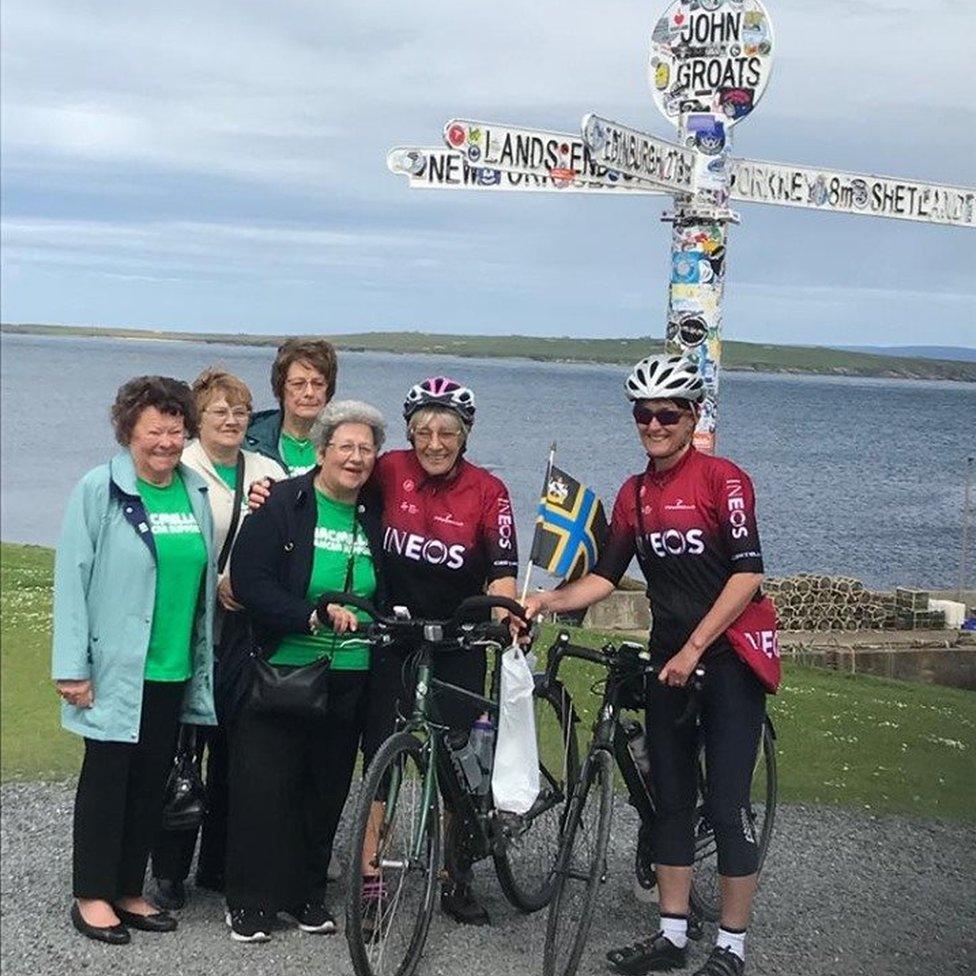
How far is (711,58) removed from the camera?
5910 millimetres

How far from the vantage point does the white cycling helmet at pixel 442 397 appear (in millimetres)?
3812

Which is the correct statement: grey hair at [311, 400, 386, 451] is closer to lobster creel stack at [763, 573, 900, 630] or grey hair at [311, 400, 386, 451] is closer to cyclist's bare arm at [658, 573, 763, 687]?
cyclist's bare arm at [658, 573, 763, 687]

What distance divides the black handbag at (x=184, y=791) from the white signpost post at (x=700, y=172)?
2512 mm

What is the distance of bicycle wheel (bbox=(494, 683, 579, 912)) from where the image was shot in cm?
427

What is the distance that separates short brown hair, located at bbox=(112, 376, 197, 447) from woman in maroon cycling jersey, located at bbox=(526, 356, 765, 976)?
3.62 feet

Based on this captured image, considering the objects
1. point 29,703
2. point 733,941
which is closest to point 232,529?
point 733,941

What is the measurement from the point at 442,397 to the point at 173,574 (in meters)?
0.88

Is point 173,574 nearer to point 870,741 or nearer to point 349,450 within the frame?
point 349,450

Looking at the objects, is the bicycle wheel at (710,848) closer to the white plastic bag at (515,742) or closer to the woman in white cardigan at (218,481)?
the white plastic bag at (515,742)

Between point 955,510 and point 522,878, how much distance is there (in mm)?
2698

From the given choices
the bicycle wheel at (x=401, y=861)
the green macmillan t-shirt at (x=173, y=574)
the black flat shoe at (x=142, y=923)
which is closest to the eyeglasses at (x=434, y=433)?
the green macmillan t-shirt at (x=173, y=574)

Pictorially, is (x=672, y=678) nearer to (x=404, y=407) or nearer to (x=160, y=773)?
(x=404, y=407)

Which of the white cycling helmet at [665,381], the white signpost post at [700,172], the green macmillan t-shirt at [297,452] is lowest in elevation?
A: the green macmillan t-shirt at [297,452]

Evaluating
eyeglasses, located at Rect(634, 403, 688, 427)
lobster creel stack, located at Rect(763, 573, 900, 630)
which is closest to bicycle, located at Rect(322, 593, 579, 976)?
eyeglasses, located at Rect(634, 403, 688, 427)
